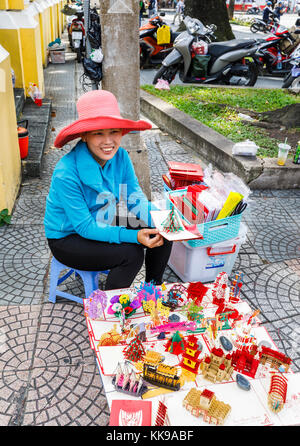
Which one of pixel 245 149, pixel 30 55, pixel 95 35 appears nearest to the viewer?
pixel 95 35

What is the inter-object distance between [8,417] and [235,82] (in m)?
8.18

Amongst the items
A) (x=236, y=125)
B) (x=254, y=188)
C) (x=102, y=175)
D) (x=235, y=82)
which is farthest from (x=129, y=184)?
(x=235, y=82)

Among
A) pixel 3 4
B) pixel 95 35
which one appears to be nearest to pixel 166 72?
pixel 3 4

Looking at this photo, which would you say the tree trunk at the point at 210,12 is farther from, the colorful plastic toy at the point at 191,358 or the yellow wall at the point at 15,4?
the colorful plastic toy at the point at 191,358

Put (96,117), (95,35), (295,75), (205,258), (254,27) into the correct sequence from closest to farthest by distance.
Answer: (96,117) < (205,258) < (95,35) < (295,75) < (254,27)

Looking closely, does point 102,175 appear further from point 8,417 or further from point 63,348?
point 8,417

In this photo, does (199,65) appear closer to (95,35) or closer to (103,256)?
(95,35)

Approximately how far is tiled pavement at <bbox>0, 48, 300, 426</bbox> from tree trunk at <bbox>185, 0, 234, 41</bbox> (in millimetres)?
7816

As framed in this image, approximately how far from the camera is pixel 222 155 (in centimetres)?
450

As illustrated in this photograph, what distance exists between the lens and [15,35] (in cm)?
547

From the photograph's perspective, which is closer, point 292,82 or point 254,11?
point 292,82

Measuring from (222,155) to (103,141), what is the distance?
8.78 feet

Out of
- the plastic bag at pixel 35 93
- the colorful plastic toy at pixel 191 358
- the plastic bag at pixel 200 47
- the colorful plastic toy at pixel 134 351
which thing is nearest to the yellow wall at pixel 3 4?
the plastic bag at pixel 35 93

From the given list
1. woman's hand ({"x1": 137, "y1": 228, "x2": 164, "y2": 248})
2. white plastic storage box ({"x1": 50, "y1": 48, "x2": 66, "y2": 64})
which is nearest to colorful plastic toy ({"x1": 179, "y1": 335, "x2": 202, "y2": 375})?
woman's hand ({"x1": 137, "y1": 228, "x2": 164, "y2": 248})
